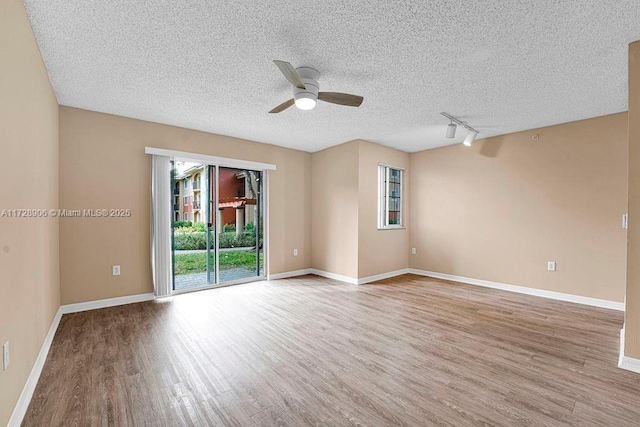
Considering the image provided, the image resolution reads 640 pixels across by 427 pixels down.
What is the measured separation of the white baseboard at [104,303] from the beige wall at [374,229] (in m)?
3.30

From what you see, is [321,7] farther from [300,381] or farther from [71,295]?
[71,295]

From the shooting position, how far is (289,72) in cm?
208

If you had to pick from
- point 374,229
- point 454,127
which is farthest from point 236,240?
point 454,127

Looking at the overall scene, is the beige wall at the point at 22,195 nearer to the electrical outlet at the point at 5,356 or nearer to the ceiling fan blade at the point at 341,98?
the electrical outlet at the point at 5,356

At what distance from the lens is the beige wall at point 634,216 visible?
2.15 m

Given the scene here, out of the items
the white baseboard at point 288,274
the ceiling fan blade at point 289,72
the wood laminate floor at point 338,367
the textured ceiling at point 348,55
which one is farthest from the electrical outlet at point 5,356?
the white baseboard at point 288,274

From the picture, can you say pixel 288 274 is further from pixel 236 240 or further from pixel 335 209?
pixel 335 209

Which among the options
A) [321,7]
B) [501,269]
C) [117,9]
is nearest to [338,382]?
[321,7]

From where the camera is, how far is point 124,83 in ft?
9.22

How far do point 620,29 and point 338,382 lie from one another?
320 centimetres

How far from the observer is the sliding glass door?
4512 millimetres

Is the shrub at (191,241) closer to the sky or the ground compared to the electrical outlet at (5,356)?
closer to the sky

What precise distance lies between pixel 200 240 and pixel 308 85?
3.35 meters

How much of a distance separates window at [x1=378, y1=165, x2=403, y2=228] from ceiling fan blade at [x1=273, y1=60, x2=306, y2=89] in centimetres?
347
